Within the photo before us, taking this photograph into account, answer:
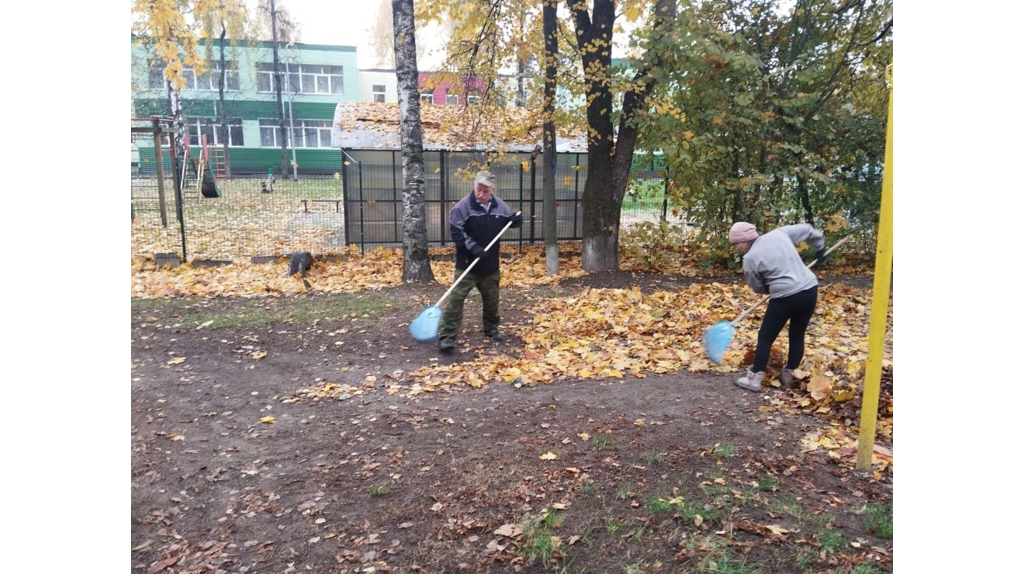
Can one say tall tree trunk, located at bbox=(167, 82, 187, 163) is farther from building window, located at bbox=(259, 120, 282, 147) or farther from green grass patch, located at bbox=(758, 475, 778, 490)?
green grass patch, located at bbox=(758, 475, 778, 490)

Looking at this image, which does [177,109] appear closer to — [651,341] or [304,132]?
[304,132]

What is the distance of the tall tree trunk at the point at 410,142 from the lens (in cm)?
800

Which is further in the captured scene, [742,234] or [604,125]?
[604,125]

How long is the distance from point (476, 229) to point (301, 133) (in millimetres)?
25956

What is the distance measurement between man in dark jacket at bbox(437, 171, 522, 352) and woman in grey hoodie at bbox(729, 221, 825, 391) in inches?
89.3

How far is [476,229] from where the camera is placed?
6.09 m

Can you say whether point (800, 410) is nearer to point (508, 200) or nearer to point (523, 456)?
point (523, 456)

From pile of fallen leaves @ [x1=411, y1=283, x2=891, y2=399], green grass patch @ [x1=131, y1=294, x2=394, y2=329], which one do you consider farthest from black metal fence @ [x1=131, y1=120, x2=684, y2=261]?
pile of fallen leaves @ [x1=411, y1=283, x2=891, y2=399]

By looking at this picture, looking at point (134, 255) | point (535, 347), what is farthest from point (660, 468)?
point (134, 255)

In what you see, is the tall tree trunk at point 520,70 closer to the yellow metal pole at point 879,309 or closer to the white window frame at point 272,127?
the yellow metal pole at point 879,309

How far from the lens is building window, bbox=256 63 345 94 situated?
28.7 m

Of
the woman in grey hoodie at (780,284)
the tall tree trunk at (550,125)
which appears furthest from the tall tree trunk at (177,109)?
the woman in grey hoodie at (780,284)

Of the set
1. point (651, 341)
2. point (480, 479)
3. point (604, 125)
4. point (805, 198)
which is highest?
point (604, 125)

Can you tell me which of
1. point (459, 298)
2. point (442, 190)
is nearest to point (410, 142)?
point (459, 298)
